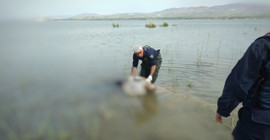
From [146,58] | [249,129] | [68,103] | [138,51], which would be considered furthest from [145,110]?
Answer: [146,58]

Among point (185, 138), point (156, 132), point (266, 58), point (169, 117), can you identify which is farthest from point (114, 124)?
point (266, 58)

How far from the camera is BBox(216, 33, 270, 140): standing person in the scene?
163 cm

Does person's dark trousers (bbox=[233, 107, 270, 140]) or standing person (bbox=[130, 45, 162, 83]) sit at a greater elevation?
standing person (bbox=[130, 45, 162, 83])

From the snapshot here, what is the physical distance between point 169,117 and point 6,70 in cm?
257

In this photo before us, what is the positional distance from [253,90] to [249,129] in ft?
1.42

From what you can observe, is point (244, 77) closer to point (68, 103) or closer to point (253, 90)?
point (253, 90)

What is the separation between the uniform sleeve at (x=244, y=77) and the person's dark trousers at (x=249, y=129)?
19cm

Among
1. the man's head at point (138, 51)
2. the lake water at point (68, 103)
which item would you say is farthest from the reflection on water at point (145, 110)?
the man's head at point (138, 51)

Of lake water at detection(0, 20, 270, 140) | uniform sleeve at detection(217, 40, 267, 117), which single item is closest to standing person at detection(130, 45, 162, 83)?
lake water at detection(0, 20, 270, 140)

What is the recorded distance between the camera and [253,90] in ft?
5.95

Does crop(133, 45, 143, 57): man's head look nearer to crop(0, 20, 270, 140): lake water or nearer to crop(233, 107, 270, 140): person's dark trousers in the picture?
crop(0, 20, 270, 140): lake water

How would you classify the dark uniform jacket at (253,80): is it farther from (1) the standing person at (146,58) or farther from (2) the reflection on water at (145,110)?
(1) the standing person at (146,58)

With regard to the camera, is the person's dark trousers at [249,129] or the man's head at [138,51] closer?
the person's dark trousers at [249,129]

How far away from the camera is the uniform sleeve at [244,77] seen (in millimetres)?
1632
